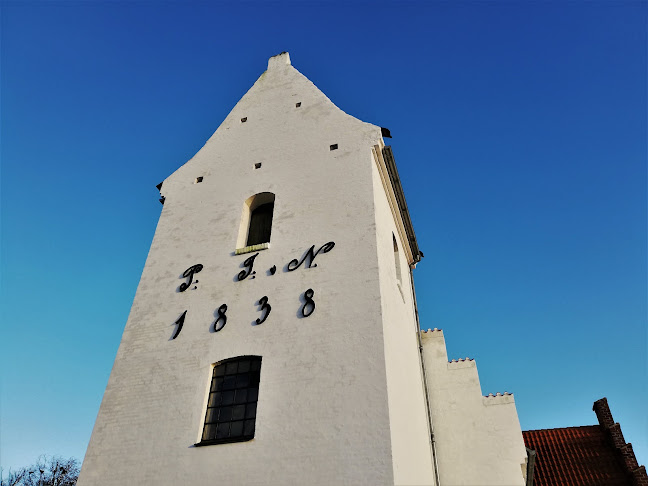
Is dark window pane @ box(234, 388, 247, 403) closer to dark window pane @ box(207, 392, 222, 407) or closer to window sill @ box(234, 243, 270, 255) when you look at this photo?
dark window pane @ box(207, 392, 222, 407)

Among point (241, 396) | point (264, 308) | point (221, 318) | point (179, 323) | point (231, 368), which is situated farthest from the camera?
point (179, 323)

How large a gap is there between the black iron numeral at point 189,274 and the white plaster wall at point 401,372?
14.1 ft

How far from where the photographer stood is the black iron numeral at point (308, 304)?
10.0m

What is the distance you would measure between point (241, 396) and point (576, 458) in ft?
55.6

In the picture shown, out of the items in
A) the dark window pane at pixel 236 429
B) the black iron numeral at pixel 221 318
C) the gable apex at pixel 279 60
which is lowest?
the dark window pane at pixel 236 429

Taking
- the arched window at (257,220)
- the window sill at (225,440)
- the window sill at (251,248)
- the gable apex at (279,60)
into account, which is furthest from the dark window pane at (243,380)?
the gable apex at (279,60)

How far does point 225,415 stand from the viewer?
9336 millimetres

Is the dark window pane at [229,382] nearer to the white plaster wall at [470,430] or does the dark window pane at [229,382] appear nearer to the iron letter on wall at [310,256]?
the iron letter on wall at [310,256]

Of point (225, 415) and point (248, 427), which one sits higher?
point (225, 415)

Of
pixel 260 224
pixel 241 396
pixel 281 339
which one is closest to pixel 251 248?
pixel 260 224

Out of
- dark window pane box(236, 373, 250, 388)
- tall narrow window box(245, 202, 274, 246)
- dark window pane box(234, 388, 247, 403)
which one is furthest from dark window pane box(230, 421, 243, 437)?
tall narrow window box(245, 202, 274, 246)

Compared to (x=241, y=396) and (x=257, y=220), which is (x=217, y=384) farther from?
(x=257, y=220)

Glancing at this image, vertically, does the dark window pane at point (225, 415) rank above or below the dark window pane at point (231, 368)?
below

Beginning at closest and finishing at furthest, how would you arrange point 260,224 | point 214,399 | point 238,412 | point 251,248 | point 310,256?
point 238,412 < point 214,399 < point 310,256 < point 251,248 < point 260,224
